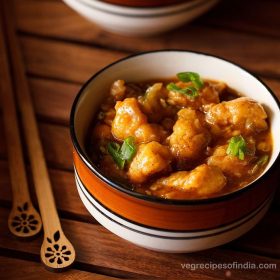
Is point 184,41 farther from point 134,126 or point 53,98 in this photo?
point 134,126

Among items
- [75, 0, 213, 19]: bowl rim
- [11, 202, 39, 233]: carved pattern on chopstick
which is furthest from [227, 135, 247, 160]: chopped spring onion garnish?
[75, 0, 213, 19]: bowl rim

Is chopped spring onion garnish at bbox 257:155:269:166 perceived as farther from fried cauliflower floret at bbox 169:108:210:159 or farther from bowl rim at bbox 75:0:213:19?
bowl rim at bbox 75:0:213:19

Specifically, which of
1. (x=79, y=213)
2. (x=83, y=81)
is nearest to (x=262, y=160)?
(x=79, y=213)

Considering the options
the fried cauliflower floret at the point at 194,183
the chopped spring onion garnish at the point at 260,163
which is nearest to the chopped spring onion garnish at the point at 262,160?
the chopped spring onion garnish at the point at 260,163

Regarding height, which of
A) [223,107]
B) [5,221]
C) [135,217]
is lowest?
[5,221]

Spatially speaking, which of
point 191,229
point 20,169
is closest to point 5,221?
point 20,169

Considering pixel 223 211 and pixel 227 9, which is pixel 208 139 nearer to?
pixel 223 211
